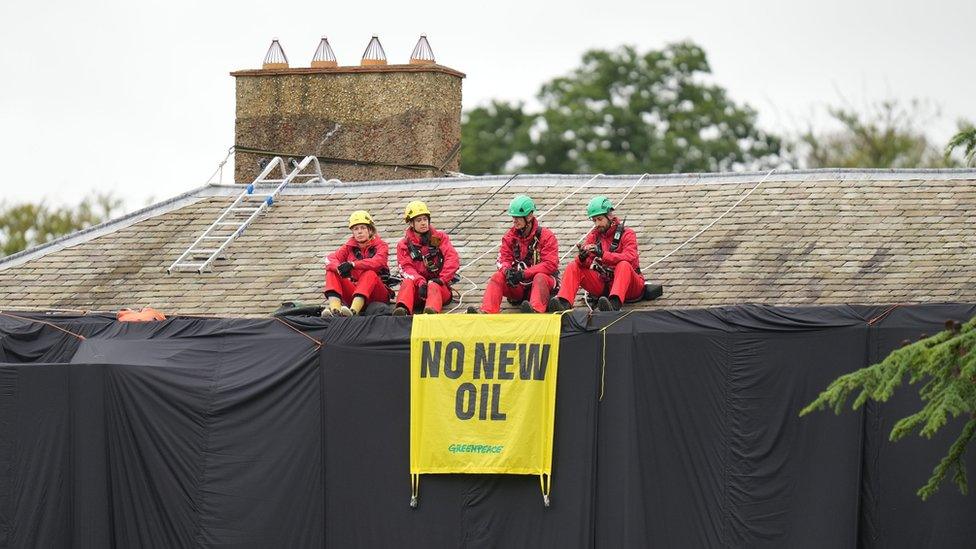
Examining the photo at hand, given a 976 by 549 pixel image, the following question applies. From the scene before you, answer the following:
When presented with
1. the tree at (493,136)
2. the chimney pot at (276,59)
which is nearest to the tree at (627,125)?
the tree at (493,136)

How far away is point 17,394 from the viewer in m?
15.2

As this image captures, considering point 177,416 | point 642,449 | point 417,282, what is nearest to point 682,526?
point 642,449

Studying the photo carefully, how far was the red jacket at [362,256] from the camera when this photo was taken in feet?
51.4

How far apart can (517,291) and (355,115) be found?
6.52 meters

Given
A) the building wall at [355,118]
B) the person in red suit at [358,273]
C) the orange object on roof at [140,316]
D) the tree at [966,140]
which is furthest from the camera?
the building wall at [355,118]

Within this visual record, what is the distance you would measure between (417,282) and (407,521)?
2237 millimetres

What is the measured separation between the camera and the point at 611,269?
49.7ft

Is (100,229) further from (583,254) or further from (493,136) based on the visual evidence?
(493,136)

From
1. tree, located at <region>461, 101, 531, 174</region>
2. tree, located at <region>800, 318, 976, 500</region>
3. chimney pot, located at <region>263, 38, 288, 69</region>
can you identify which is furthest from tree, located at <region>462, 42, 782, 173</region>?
tree, located at <region>800, 318, 976, 500</region>

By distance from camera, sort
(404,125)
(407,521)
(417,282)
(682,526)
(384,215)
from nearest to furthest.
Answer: (682,526), (407,521), (417,282), (384,215), (404,125)

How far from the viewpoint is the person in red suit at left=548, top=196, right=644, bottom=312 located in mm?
14875

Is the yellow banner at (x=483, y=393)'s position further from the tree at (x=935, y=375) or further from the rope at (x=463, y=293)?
the tree at (x=935, y=375)

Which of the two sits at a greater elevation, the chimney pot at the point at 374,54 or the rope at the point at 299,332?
the chimney pot at the point at 374,54

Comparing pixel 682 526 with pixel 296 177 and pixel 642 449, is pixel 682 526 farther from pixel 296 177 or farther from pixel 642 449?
pixel 296 177
